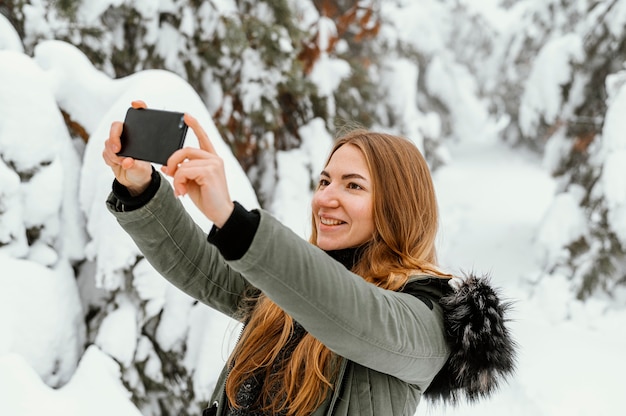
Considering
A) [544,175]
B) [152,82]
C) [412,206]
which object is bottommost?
[152,82]

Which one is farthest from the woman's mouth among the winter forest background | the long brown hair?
the winter forest background

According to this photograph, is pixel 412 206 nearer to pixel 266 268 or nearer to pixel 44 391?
pixel 266 268

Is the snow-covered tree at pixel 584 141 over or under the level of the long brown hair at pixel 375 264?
over

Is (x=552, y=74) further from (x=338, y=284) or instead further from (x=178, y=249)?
(x=338, y=284)

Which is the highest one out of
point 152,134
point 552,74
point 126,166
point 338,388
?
point 552,74

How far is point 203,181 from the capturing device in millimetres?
1027

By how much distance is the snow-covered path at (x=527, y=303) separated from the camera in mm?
4098

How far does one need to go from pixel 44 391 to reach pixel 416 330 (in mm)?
1810

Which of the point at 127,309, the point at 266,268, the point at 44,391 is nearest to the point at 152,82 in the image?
the point at 127,309

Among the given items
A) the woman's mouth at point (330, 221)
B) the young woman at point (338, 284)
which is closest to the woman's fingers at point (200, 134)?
the young woman at point (338, 284)

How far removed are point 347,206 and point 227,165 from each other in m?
1.74

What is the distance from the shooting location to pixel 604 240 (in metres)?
6.82

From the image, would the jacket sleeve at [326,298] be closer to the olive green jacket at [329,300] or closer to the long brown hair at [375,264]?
the olive green jacket at [329,300]

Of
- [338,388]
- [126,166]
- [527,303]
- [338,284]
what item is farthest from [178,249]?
[527,303]
